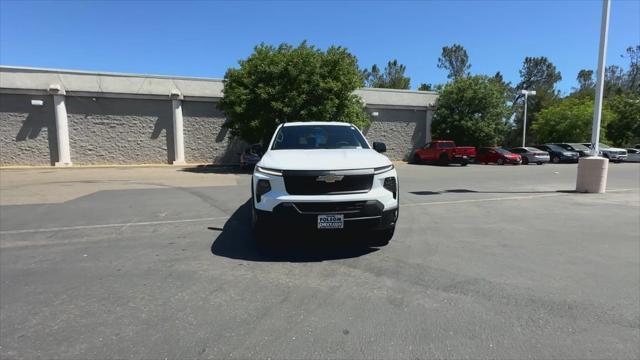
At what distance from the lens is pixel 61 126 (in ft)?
80.0

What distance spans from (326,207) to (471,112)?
3080 centimetres

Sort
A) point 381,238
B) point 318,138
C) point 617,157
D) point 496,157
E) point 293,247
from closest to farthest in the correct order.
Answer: point 293,247 < point 381,238 < point 318,138 < point 496,157 < point 617,157

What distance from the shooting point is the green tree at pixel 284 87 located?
21375 mm

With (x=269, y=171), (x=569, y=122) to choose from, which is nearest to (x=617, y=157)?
(x=569, y=122)

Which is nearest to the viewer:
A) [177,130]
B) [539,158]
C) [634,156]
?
[177,130]

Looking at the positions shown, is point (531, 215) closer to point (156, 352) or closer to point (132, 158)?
point (156, 352)

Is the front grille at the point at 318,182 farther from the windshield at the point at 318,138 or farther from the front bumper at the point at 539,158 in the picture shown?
the front bumper at the point at 539,158

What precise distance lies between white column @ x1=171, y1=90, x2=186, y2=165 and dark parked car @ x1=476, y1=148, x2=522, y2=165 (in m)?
22.5

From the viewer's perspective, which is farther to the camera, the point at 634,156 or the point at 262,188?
the point at 634,156

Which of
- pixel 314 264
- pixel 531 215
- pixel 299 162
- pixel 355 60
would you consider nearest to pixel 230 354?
pixel 314 264

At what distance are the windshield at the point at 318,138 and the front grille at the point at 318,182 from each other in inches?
60.7

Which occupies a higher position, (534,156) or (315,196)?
(315,196)

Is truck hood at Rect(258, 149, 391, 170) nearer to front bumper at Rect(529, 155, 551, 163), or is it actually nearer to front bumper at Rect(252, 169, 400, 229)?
front bumper at Rect(252, 169, 400, 229)

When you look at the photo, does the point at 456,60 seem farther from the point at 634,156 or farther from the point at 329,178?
the point at 329,178
